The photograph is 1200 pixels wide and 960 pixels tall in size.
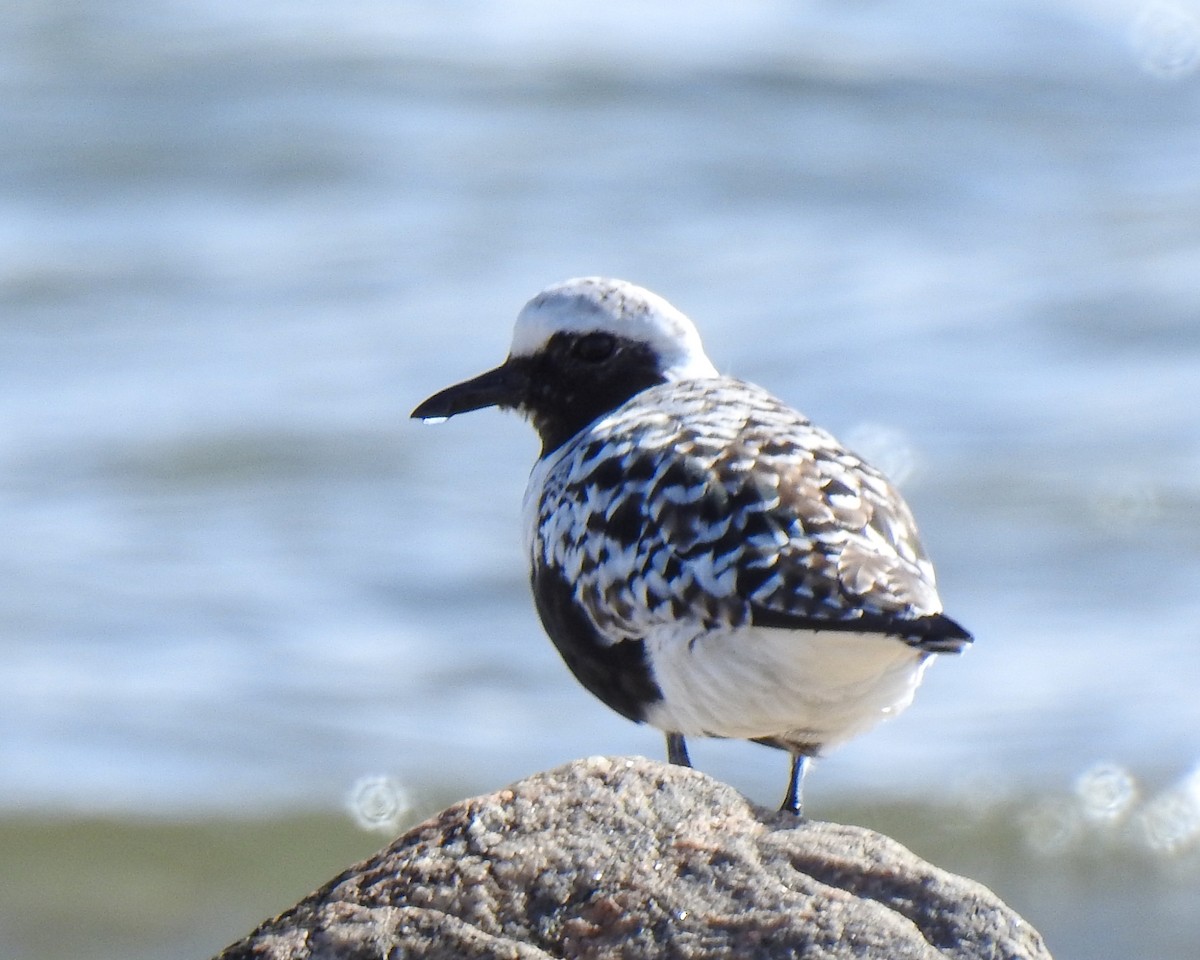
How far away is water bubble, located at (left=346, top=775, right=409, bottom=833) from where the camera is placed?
11523 mm

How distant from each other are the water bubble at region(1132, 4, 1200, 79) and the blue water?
6cm

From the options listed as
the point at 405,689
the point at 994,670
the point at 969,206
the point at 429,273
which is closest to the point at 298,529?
the point at 405,689

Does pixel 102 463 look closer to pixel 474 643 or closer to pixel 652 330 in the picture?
pixel 474 643

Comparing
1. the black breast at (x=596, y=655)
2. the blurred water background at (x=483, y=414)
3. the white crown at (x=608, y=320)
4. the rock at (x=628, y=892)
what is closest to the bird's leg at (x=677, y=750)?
the black breast at (x=596, y=655)

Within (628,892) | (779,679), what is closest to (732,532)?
(779,679)

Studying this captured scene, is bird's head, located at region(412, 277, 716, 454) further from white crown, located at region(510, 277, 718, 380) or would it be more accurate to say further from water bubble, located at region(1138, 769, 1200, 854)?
water bubble, located at region(1138, 769, 1200, 854)

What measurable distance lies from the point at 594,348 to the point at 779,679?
196 cm

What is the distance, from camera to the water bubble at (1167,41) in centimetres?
2212

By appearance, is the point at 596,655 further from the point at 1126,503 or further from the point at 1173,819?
the point at 1126,503

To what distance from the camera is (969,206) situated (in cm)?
1941

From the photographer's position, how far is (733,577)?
548 centimetres

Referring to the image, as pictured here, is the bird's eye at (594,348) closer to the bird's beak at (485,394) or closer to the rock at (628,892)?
the bird's beak at (485,394)

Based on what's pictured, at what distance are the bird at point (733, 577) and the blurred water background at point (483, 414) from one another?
4.24 m

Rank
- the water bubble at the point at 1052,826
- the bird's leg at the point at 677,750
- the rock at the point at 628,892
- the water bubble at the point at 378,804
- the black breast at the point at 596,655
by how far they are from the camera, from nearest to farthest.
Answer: the rock at the point at 628,892, the black breast at the point at 596,655, the bird's leg at the point at 677,750, the water bubble at the point at 1052,826, the water bubble at the point at 378,804
